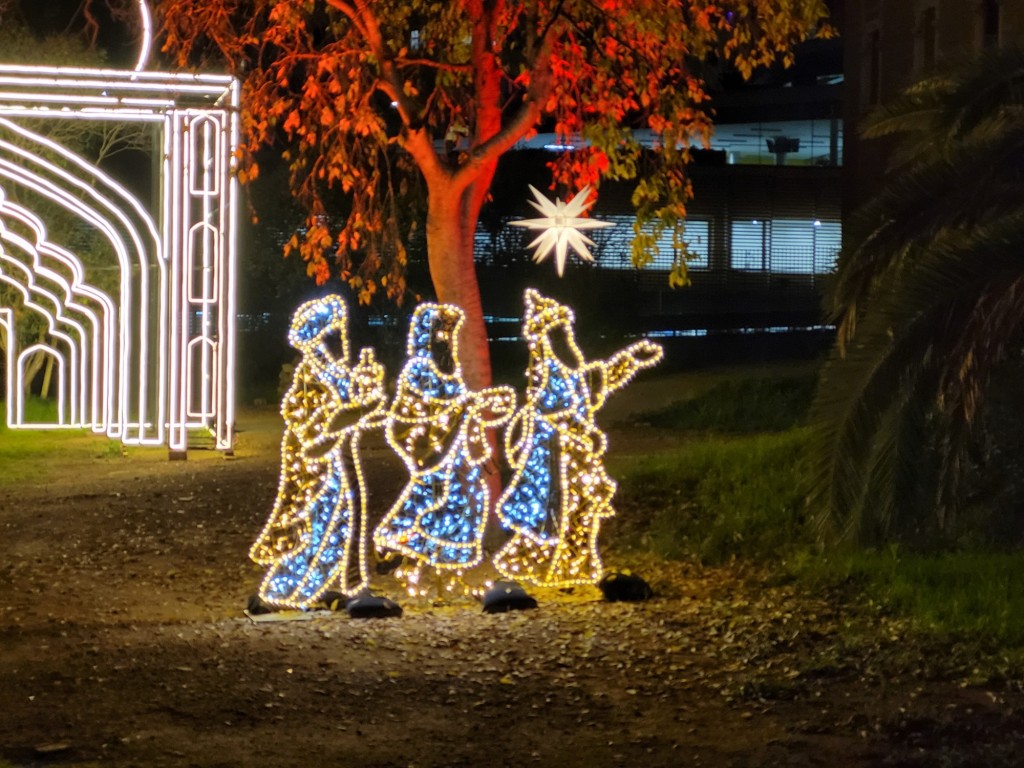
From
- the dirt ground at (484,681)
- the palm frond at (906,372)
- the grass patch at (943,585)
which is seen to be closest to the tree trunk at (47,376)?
the dirt ground at (484,681)

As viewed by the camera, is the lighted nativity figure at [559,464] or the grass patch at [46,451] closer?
the lighted nativity figure at [559,464]

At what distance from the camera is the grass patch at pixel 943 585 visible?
24.6 ft

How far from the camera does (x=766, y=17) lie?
1095 cm

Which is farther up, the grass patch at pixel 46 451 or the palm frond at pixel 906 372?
the palm frond at pixel 906 372

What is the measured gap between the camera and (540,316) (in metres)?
8.71

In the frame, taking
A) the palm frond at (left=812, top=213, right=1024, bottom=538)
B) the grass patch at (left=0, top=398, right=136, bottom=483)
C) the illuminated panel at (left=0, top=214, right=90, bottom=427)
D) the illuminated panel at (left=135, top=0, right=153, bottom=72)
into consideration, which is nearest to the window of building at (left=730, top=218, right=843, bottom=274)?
the illuminated panel at (left=0, top=214, right=90, bottom=427)

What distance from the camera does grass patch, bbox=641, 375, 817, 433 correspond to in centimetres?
1633

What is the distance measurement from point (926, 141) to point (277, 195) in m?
16.2

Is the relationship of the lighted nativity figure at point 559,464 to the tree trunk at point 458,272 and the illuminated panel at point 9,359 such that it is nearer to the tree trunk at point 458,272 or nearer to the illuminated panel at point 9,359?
the tree trunk at point 458,272

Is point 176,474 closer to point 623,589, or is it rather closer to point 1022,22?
point 623,589

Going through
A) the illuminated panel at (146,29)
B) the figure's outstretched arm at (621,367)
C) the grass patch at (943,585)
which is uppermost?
the illuminated panel at (146,29)

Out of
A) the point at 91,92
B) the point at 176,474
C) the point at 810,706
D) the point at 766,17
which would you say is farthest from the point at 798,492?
the point at 91,92

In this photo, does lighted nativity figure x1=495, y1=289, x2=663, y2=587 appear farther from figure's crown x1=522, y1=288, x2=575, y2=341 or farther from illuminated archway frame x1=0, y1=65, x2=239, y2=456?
illuminated archway frame x1=0, y1=65, x2=239, y2=456

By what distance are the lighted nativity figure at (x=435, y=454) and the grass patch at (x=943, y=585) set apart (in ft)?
6.68
